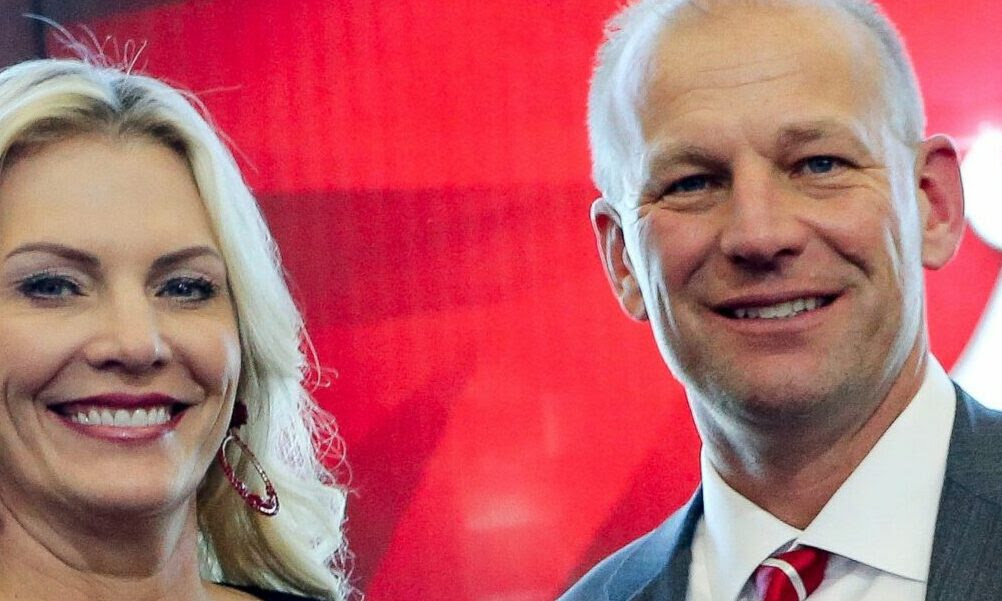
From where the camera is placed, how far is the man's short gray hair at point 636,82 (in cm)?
195

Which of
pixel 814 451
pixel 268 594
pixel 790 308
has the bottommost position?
pixel 268 594

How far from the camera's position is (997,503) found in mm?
1715

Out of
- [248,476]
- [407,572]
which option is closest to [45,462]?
[248,476]

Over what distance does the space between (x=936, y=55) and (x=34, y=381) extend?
2.27 meters

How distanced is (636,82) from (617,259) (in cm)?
32

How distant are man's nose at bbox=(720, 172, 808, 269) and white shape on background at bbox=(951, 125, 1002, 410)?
1.39 metres

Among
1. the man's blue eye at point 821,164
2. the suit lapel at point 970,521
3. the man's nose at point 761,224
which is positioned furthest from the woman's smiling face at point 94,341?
the suit lapel at point 970,521

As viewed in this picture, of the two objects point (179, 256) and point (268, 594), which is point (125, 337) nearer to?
point (179, 256)

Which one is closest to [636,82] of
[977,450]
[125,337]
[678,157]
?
[678,157]

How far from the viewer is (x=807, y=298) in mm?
1823

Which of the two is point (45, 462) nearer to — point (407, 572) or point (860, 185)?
point (860, 185)

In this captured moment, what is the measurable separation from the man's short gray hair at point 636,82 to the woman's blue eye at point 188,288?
0.66 meters

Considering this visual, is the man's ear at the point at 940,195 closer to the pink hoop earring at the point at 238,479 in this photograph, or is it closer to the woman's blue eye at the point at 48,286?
the pink hoop earring at the point at 238,479

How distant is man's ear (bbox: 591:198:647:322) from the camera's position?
212 centimetres
